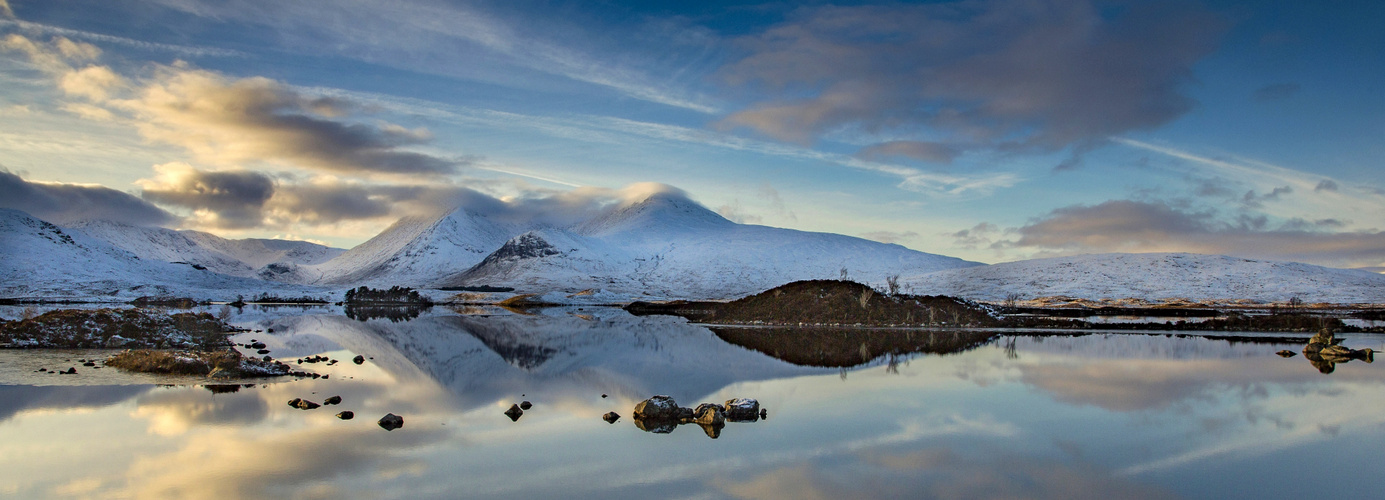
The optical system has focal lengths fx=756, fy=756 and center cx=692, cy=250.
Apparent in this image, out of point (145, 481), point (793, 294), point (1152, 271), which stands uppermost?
point (1152, 271)

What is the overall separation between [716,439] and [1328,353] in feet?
100

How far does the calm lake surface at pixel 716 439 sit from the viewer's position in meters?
10.3

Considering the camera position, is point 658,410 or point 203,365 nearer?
point 658,410

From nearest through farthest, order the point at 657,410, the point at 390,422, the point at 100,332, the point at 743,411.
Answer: the point at 390,422
the point at 657,410
the point at 743,411
the point at 100,332

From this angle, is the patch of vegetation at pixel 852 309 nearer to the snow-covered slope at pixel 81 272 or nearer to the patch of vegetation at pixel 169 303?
the patch of vegetation at pixel 169 303

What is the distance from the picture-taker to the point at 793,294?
189 feet

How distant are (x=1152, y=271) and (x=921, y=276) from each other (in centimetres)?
A: 4303

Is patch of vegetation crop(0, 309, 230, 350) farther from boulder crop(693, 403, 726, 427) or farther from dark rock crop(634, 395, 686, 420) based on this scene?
boulder crop(693, 403, 726, 427)

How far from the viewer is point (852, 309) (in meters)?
53.2

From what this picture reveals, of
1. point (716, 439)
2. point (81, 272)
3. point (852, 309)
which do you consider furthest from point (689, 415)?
point (81, 272)

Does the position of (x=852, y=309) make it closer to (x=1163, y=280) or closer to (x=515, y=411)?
(x=515, y=411)

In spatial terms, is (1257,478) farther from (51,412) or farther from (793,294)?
(793,294)

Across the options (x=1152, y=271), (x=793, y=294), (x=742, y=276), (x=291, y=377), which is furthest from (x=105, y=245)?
(x=1152, y=271)

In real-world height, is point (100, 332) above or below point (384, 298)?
below
